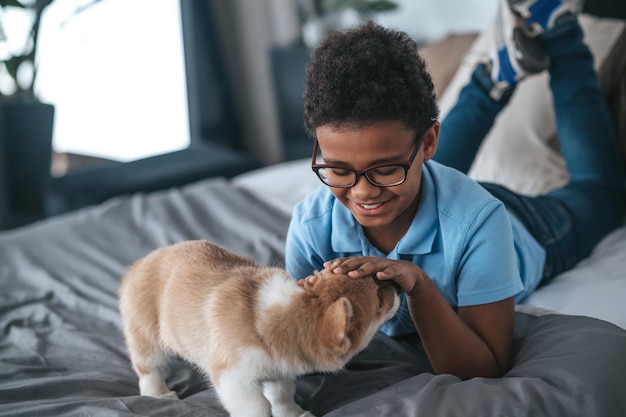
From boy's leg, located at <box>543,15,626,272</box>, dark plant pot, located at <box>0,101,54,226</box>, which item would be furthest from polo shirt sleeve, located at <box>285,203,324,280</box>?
dark plant pot, located at <box>0,101,54,226</box>

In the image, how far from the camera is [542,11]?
2.03 meters

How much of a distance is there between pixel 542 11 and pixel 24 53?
9.07 ft

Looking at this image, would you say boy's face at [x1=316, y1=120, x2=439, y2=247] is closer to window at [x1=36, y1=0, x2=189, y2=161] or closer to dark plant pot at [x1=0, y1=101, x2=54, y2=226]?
dark plant pot at [x1=0, y1=101, x2=54, y2=226]

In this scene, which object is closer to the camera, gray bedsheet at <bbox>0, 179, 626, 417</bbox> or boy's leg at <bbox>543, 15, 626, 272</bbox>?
gray bedsheet at <bbox>0, 179, 626, 417</bbox>

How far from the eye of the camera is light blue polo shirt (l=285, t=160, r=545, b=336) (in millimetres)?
1187

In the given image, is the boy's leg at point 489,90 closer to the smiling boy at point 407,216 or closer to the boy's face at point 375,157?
the smiling boy at point 407,216

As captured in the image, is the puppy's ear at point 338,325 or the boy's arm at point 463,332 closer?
the puppy's ear at point 338,325

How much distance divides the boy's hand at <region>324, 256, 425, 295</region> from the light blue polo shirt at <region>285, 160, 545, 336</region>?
164 millimetres

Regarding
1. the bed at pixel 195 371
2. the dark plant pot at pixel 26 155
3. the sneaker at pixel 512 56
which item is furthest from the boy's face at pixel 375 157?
the dark plant pot at pixel 26 155

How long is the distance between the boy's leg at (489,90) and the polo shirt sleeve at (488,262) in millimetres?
702

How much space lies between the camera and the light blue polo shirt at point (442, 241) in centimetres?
119

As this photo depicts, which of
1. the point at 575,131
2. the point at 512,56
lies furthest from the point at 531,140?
the point at 512,56

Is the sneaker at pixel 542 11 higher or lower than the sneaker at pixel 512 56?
higher

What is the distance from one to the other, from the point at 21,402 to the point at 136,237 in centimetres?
105
